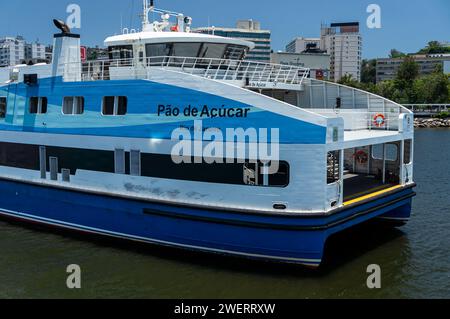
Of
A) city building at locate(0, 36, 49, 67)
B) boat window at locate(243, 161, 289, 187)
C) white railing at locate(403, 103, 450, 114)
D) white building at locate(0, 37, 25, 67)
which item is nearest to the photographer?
boat window at locate(243, 161, 289, 187)

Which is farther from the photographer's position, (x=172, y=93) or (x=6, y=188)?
(x=6, y=188)

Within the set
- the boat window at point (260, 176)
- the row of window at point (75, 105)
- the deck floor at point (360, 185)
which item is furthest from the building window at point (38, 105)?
the deck floor at point (360, 185)

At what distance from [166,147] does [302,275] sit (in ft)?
13.3

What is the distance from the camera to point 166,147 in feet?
36.8

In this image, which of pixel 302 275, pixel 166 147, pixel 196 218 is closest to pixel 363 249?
pixel 302 275

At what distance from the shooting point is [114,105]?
1212 centimetres

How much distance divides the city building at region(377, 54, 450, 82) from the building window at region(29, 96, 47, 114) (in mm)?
151164

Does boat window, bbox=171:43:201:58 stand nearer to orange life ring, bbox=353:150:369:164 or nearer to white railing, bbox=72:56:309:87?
white railing, bbox=72:56:309:87

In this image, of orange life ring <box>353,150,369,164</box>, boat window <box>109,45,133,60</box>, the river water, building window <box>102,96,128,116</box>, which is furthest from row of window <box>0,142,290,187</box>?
orange life ring <box>353,150,369,164</box>

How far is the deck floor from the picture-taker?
1221 cm

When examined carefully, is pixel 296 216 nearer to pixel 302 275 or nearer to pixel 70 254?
pixel 302 275

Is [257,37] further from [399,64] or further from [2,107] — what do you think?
[2,107]

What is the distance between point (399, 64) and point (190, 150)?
527 feet

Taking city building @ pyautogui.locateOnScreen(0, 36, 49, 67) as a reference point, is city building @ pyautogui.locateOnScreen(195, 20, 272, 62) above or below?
above
